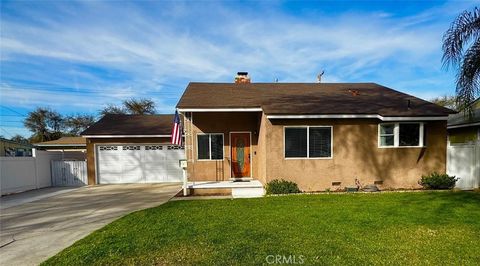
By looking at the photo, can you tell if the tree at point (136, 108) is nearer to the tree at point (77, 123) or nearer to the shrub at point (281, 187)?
the tree at point (77, 123)

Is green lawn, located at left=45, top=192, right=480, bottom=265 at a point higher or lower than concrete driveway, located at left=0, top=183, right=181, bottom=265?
higher

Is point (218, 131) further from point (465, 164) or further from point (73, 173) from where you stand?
point (465, 164)

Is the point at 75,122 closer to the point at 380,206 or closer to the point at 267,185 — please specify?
the point at 267,185

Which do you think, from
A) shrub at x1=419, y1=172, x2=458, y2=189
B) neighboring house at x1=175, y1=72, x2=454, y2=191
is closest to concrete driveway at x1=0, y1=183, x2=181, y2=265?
neighboring house at x1=175, y1=72, x2=454, y2=191

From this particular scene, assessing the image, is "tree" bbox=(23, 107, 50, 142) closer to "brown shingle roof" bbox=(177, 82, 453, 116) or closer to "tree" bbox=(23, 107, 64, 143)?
"tree" bbox=(23, 107, 64, 143)

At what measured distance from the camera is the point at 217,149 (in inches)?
543

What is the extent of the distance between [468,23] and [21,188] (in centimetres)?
1874

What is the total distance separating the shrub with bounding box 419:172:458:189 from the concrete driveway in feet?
32.9

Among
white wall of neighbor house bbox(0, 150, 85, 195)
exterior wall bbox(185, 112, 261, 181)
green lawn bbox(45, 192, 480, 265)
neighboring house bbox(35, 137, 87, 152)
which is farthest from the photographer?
neighboring house bbox(35, 137, 87, 152)

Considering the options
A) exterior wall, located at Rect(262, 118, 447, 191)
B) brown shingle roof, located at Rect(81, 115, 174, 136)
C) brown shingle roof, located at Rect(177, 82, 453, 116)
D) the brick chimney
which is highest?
the brick chimney

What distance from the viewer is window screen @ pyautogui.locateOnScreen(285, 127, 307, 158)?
11078 mm

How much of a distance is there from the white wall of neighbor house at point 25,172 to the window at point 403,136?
16001mm

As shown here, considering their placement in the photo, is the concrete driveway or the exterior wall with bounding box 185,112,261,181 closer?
the concrete driveway

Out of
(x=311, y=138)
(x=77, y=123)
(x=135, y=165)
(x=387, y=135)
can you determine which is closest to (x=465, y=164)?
(x=387, y=135)
